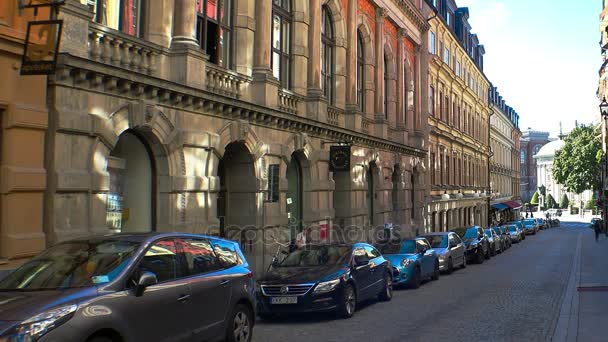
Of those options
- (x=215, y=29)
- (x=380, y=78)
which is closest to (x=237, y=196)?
(x=215, y=29)

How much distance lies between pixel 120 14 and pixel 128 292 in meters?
8.30

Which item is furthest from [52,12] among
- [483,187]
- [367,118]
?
[483,187]

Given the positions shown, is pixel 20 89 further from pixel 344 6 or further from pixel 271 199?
Answer: pixel 344 6

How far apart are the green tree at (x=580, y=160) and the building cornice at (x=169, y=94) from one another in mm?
69338

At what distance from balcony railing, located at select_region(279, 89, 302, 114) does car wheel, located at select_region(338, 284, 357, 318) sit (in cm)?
838

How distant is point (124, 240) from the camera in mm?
7215

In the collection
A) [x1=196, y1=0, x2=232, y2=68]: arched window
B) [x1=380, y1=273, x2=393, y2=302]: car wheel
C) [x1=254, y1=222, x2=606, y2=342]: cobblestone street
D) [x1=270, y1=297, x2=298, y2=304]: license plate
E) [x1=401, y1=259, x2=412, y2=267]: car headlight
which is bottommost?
[x1=254, y1=222, x2=606, y2=342]: cobblestone street

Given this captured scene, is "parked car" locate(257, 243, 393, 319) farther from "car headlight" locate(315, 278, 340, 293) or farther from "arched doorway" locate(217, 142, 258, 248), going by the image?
"arched doorway" locate(217, 142, 258, 248)

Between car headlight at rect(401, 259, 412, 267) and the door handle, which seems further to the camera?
car headlight at rect(401, 259, 412, 267)

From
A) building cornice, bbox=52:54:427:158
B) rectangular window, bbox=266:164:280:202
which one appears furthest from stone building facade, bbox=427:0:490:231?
rectangular window, bbox=266:164:280:202

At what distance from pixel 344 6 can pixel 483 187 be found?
3889cm

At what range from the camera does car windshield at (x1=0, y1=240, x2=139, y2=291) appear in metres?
6.43

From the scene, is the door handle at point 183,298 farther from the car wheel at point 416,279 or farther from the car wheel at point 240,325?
the car wheel at point 416,279

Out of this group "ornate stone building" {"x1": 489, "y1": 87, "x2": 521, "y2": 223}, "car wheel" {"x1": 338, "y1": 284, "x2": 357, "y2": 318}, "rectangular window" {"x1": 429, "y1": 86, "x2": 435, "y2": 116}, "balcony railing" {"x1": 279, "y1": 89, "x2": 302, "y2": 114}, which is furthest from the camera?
"ornate stone building" {"x1": 489, "y1": 87, "x2": 521, "y2": 223}
